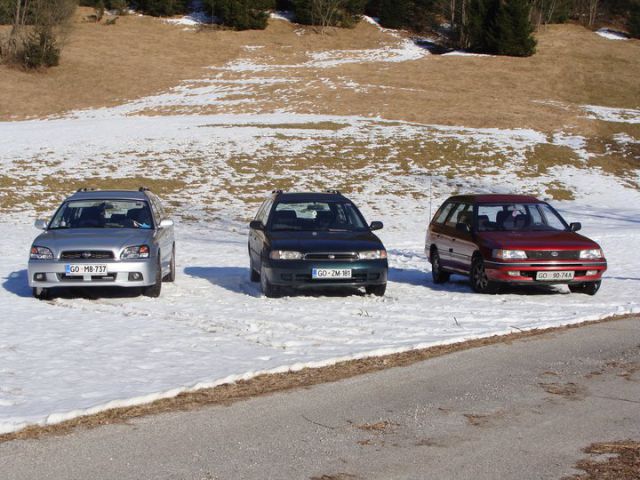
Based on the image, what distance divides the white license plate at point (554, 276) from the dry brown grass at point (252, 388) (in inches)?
130

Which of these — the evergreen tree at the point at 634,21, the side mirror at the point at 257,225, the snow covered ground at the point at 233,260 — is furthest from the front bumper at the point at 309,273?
the evergreen tree at the point at 634,21

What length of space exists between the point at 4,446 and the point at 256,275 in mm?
9429

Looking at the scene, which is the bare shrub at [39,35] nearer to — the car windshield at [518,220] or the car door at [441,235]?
the car door at [441,235]

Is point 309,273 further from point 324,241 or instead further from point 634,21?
point 634,21

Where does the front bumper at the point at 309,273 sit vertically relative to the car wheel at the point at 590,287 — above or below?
above

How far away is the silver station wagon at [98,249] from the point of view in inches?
515

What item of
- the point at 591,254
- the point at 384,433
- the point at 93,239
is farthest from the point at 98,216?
the point at 384,433

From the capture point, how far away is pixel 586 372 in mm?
9109

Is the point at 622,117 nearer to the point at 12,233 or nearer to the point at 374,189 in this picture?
the point at 374,189

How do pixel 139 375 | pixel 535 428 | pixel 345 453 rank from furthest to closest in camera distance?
pixel 139 375 → pixel 535 428 → pixel 345 453

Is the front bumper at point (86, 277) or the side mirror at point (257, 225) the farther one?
the side mirror at point (257, 225)

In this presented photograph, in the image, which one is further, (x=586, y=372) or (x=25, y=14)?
(x=25, y=14)

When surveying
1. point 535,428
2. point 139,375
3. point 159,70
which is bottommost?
point 159,70

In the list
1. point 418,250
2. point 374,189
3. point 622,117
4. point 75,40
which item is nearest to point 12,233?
point 418,250
